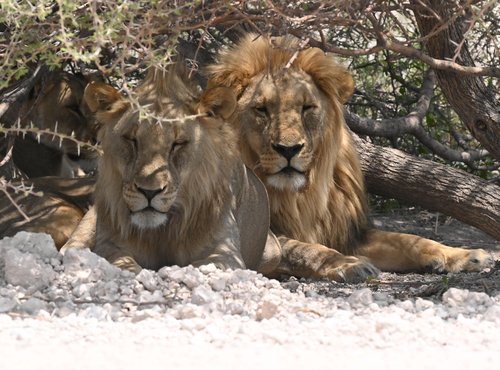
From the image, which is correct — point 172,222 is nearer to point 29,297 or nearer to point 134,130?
point 134,130

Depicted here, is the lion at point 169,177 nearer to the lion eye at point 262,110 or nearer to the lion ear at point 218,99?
the lion ear at point 218,99

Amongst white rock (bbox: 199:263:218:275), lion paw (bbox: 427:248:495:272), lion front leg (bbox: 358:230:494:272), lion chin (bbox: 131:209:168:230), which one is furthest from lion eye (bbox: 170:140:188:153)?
lion paw (bbox: 427:248:495:272)

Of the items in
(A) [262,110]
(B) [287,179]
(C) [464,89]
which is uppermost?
(C) [464,89]

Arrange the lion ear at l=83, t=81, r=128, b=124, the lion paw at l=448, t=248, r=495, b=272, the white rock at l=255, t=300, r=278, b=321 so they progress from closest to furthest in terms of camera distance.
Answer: the white rock at l=255, t=300, r=278, b=321 → the lion ear at l=83, t=81, r=128, b=124 → the lion paw at l=448, t=248, r=495, b=272

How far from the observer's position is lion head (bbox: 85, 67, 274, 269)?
5891 mm

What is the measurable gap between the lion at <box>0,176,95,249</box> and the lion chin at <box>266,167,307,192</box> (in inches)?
44.9

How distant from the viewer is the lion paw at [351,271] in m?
6.61

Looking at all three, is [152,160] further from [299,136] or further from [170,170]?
[299,136]

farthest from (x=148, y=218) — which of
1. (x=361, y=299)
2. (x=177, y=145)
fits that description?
(x=361, y=299)

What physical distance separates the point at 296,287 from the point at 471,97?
1.50 m

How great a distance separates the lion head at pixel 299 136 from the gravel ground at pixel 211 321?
100 centimetres

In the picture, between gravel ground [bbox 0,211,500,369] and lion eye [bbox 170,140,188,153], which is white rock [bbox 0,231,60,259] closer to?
gravel ground [bbox 0,211,500,369]

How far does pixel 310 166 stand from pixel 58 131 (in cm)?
179

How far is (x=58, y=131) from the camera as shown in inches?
307
